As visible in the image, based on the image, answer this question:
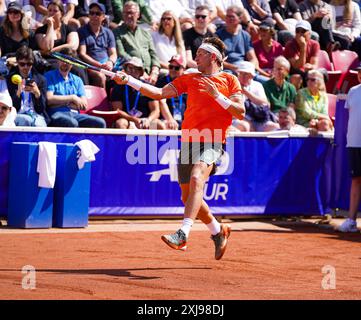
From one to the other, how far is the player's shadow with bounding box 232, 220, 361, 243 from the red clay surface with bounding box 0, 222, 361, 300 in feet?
0.09

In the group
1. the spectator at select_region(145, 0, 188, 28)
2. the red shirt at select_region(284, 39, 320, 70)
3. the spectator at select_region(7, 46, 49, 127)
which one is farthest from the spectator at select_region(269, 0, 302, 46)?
the spectator at select_region(7, 46, 49, 127)

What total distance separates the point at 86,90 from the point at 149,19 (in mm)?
2889

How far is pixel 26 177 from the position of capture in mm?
11570

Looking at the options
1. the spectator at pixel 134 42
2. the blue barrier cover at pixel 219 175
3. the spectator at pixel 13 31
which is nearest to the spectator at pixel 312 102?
the blue barrier cover at pixel 219 175

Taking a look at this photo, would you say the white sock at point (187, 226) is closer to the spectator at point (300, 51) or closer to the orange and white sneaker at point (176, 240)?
the orange and white sneaker at point (176, 240)

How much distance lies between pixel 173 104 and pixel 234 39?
2.43 metres

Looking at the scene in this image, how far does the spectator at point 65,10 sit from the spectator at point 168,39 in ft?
4.74

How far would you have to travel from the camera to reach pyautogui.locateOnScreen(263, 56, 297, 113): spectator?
15320 mm

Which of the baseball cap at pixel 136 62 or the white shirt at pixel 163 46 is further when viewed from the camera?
the white shirt at pixel 163 46

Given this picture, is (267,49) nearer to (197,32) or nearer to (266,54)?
(266,54)

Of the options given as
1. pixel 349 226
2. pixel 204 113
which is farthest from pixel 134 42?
pixel 204 113

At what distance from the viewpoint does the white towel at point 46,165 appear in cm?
1155

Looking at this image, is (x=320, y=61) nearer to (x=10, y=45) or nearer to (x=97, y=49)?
(x=97, y=49)
